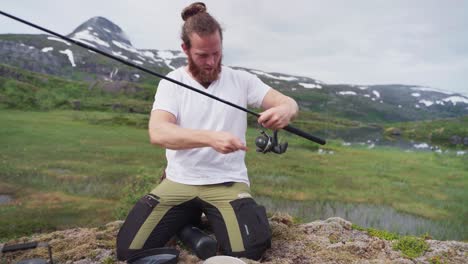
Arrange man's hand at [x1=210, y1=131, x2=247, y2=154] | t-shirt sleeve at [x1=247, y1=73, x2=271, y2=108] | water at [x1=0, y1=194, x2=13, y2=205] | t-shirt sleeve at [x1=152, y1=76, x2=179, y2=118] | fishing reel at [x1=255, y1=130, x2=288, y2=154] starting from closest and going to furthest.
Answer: man's hand at [x1=210, y1=131, x2=247, y2=154] < fishing reel at [x1=255, y1=130, x2=288, y2=154] < t-shirt sleeve at [x1=152, y1=76, x2=179, y2=118] < t-shirt sleeve at [x1=247, y1=73, x2=271, y2=108] < water at [x1=0, y1=194, x2=13, y2=205]

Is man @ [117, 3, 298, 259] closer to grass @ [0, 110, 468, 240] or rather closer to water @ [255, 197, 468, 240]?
grass @ [0, 110, 468, 240]

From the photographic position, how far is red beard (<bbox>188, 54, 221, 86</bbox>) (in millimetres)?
4934

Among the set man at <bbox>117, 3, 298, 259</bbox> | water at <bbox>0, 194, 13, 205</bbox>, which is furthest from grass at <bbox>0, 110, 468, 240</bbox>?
man at <bbox>117, 3, 298, 259</bbox>

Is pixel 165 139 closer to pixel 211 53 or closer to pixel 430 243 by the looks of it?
pixel 211 53

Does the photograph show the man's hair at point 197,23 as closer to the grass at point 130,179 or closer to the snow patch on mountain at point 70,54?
the grass at point 130,179

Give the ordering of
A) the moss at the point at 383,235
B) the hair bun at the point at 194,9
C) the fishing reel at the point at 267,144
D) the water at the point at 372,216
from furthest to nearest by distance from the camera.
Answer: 1. the water at the point at 372,216
2. the moss at the point at 383,235
3. the hair bun at the point at 194,9
4. the fishing reel at the point at 267,144

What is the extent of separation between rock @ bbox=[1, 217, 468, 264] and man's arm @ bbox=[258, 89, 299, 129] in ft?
5.76

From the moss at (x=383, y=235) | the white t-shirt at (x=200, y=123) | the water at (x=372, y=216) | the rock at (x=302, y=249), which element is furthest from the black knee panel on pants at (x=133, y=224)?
the water at (x=372, y=216)

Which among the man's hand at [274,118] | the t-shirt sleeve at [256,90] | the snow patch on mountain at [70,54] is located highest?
the snow patch on mountain at [70,54]

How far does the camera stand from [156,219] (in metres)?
→ 4.86

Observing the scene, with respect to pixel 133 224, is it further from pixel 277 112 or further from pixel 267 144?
pixel 277 112

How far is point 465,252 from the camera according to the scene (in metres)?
5.28

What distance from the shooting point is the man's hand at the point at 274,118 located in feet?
14.9

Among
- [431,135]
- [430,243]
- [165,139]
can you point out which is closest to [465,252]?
[430,243]
